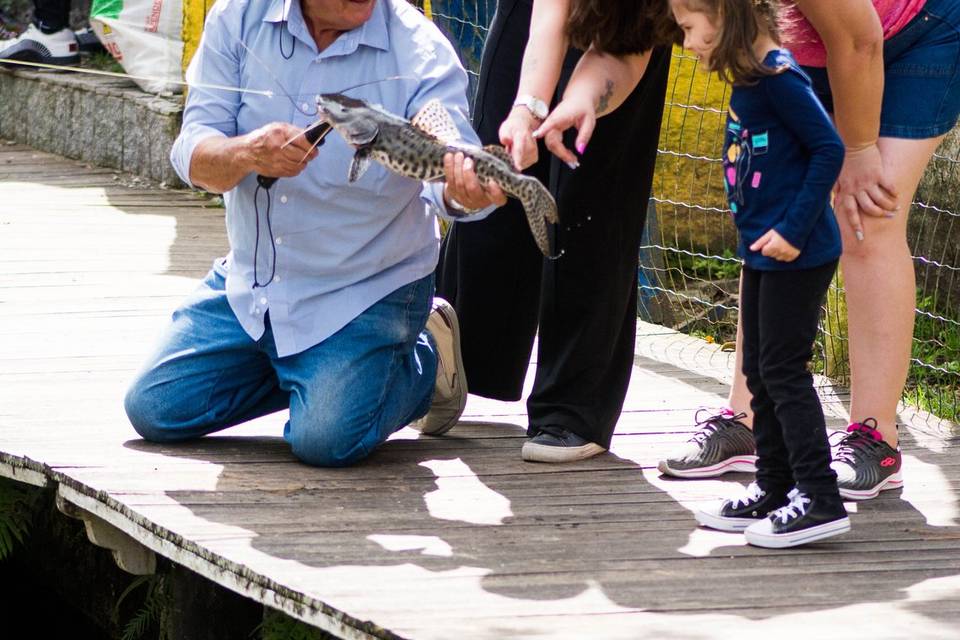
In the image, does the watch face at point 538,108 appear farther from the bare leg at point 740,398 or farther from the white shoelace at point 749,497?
the white shoelace at point 749,497

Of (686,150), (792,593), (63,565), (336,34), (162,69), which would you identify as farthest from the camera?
(162,69)

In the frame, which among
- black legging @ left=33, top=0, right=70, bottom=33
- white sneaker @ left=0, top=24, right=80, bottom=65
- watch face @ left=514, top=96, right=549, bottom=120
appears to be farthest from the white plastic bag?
watch face @ left=514, top=96, right=549, bottom=120

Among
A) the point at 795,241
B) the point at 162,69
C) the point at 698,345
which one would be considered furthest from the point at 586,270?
the point at 162,69

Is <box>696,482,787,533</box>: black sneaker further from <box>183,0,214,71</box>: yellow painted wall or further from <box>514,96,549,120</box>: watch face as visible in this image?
<box>183,0,214,71</box>: yellow painted wall

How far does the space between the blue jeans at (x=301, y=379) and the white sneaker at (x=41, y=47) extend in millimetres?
5753

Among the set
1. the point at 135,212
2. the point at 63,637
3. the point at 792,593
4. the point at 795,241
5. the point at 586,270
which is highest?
the point at 795,241

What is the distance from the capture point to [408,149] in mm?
3408

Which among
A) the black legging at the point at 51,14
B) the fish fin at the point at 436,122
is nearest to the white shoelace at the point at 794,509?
the fish fin at the point at 436,122

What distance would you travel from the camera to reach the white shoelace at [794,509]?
334 centimetres

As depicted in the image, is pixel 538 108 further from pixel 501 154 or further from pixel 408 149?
pixel 408 149

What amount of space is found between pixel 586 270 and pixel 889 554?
110cm

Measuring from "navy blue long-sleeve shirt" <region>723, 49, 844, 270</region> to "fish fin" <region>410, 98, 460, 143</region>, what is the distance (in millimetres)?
647

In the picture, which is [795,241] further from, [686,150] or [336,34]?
[686,150]

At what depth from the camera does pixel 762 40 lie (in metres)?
3.29
